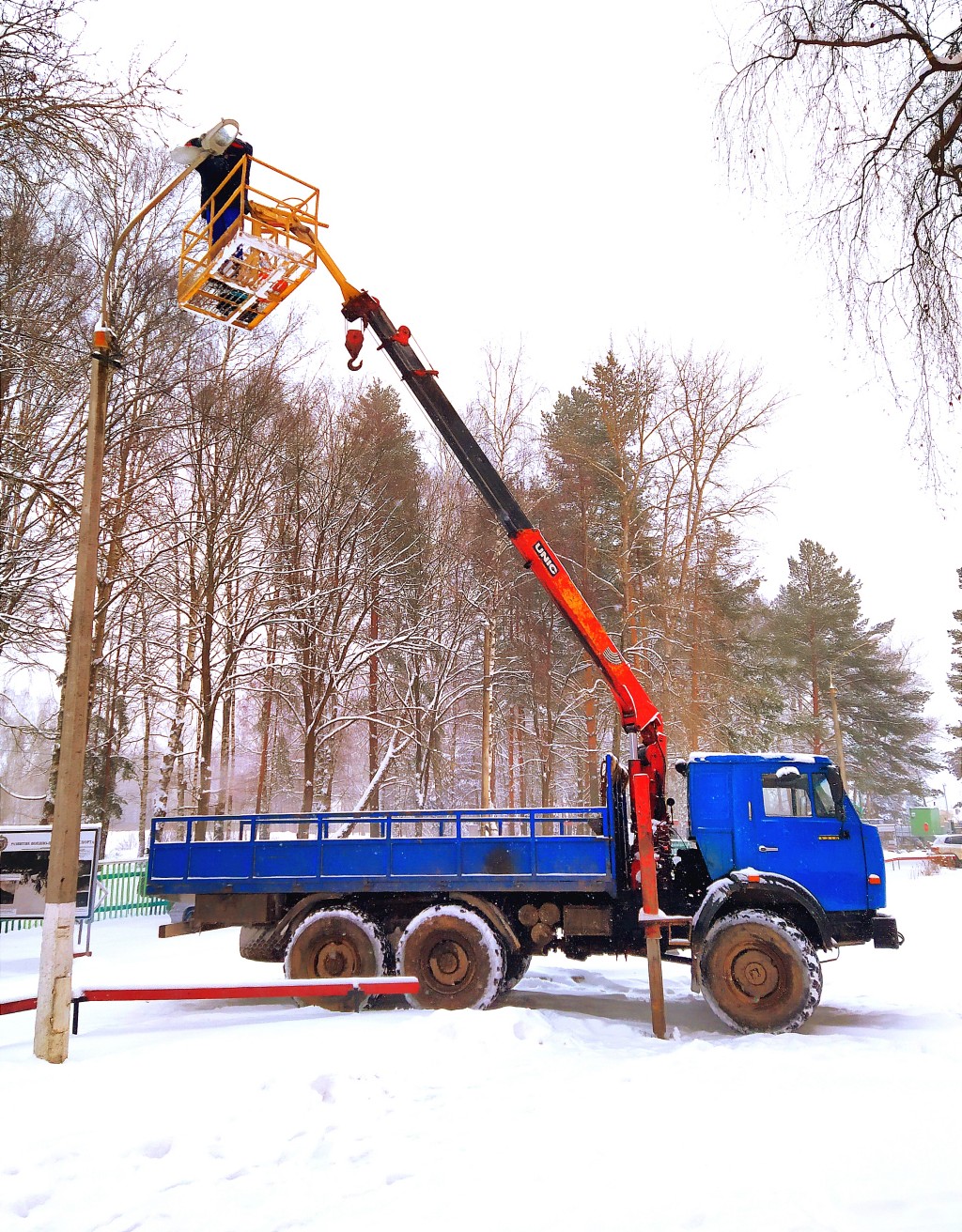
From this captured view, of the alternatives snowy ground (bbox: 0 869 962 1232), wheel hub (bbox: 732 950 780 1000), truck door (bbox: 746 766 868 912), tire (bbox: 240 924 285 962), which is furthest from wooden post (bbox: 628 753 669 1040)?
tire (bbox: 240 924 285 962)

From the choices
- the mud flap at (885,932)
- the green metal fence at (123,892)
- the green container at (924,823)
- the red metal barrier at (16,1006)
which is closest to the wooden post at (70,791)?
the red metal barrier at (16,1006)

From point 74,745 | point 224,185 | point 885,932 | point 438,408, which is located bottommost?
point 885,932

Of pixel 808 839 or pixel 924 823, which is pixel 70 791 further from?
pixel 924 823

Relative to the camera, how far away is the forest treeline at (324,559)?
47.1 ft

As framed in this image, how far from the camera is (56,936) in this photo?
19.8 ft

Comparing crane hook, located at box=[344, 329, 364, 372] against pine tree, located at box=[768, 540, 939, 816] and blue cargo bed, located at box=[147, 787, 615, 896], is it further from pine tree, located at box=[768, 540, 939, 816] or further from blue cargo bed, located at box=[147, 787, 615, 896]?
pine tree, located at box=[768, 540, 939, 816]

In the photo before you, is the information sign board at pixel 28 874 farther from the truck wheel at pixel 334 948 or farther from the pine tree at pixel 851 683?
the pine tree at pixel 851 683

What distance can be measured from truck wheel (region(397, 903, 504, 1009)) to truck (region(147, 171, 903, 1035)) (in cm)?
2

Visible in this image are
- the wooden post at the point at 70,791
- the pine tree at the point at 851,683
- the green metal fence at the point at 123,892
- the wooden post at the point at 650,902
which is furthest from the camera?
the pine tree at the point at 851,683

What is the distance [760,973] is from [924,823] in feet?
145

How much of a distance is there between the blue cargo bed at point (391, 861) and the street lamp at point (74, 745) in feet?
10.3

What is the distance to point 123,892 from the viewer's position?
A: 18.3 metres

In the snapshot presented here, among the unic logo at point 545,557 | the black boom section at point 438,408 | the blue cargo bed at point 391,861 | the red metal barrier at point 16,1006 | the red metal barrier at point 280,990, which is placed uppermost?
the black boom section at point 438,408

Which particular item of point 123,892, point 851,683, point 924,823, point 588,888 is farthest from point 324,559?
point 924,823
